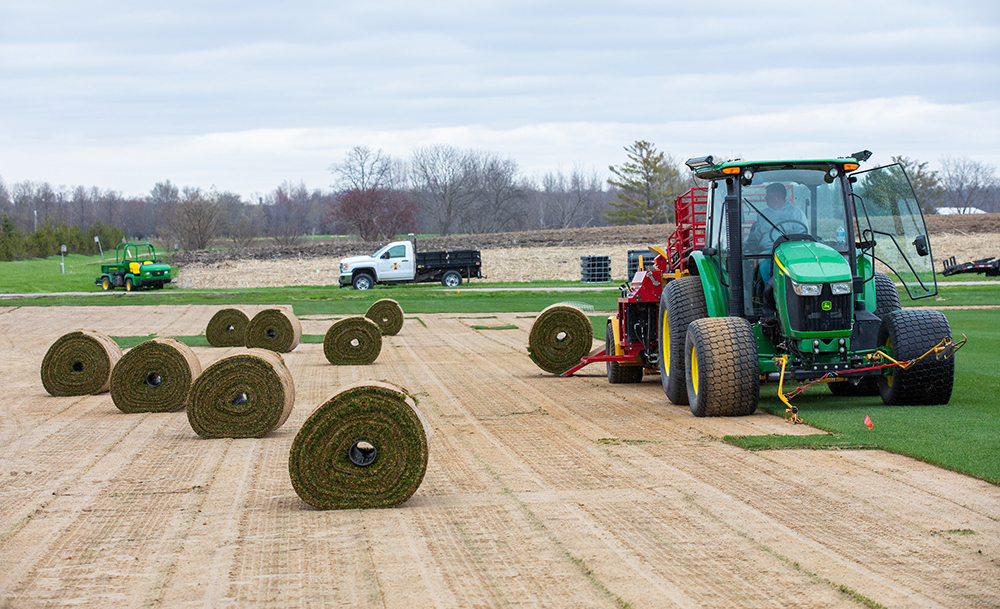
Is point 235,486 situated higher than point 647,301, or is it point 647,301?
point 647,301

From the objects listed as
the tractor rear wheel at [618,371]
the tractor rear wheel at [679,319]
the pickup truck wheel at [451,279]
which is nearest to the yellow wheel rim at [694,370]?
the tractor rear wheel at [679,319]

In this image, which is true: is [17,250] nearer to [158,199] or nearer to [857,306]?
[158,199]

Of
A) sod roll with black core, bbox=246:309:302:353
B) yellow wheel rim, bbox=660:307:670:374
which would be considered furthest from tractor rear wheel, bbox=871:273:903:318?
sod roll with black core, bbox=246:309:302:353

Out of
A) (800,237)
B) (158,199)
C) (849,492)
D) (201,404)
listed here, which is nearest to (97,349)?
(201,404)

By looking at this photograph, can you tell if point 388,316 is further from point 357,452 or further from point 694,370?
point 357,452

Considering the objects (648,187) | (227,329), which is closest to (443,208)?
(648,187)

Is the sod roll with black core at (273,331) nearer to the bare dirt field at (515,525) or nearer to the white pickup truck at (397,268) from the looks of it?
the bare dirt field at (515,525)

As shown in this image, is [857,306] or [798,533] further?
[857,306]

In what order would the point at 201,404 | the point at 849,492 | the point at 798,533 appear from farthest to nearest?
the point at 201,404 → the point at 849,492 → the point at 798,533

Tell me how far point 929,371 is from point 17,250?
7396 centimetres

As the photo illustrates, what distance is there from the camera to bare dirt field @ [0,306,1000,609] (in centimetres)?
481

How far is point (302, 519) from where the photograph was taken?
20.6 ft

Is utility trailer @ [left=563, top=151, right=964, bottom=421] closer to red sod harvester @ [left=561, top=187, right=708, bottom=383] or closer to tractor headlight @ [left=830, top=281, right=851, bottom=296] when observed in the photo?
tractor headlight @ [left=830, top=281, right=851, bottom=296]

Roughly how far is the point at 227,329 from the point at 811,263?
1388 cm
